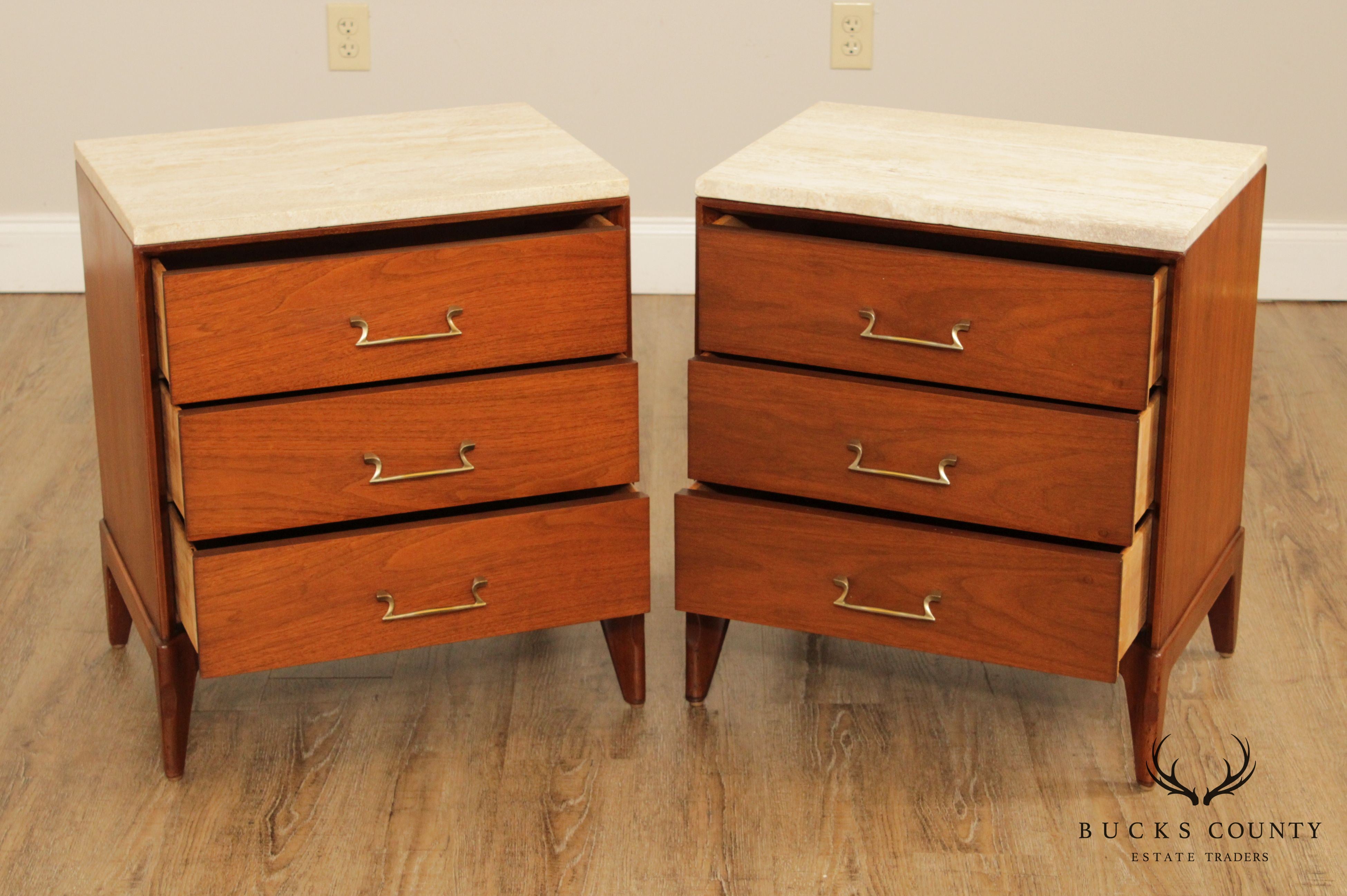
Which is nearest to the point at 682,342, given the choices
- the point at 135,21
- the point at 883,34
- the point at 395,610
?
the point at 883,34

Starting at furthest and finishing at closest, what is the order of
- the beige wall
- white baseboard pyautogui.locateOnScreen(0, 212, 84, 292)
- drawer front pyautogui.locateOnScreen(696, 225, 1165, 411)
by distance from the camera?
white baseboard pyautogui.locateOnScreen(0, 212, 84, 292) → the beige wall → drawer front pyautogui.locateOnScreen(696, 225, 1165, 411)

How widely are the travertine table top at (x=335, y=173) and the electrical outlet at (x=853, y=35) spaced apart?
1.24 meters

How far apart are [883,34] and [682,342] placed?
647 mm

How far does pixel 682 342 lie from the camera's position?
2695mm

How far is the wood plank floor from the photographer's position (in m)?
1.40

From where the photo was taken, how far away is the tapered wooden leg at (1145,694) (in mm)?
1472

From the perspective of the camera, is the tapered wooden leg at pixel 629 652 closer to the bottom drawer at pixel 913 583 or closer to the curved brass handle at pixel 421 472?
the bottom drawer at pixel 913 583

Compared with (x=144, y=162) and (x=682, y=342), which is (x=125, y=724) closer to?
(x=144, y=162)

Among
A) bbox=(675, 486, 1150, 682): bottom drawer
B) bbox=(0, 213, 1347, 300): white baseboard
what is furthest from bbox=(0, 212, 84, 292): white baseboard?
bbox=(675, 486, 1150, 682): bottom drawer

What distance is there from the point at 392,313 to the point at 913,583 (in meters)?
0.53

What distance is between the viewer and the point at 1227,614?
173 centimetres

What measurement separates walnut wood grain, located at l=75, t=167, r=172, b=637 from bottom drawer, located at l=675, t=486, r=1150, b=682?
0.48 meters

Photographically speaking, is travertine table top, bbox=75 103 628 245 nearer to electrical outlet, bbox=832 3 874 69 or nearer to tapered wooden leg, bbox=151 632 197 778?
tapered wooden leg, bbox=151 632 197 778

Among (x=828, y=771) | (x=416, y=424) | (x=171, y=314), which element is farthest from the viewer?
(x=828, y=771)
